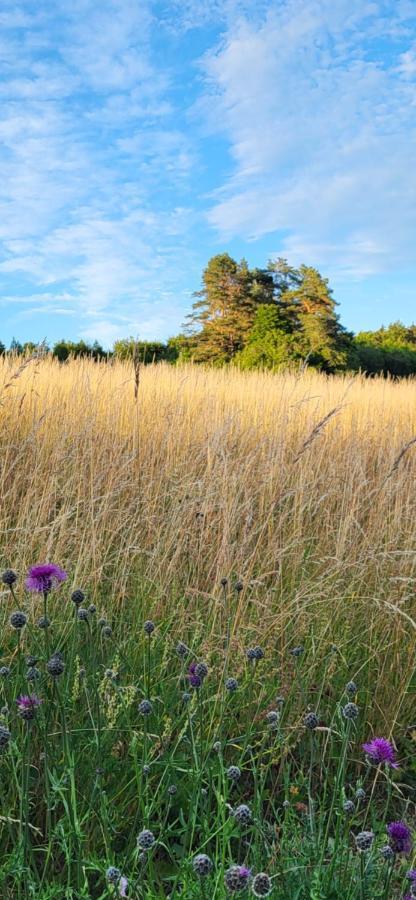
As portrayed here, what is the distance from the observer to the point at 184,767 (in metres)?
1.73

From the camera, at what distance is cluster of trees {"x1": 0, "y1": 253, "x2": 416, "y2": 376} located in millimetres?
12320

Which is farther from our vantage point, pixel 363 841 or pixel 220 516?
pixel 220 516

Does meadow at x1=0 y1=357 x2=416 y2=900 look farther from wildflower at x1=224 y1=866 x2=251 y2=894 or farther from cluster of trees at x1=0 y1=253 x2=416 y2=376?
cluster of trees at x1=0 y1=253 x2=416 y2=376

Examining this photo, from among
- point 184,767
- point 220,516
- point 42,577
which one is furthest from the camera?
point 220,516

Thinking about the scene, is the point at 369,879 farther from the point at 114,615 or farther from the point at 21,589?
the point at 21,589

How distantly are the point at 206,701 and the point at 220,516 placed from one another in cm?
172

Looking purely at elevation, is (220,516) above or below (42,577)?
below

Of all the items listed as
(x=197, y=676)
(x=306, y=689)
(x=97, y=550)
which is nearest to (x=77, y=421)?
(x=97, y=550)

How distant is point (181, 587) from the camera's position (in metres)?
2.74

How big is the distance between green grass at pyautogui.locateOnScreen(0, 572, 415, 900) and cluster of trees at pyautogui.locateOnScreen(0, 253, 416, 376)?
28.5 feet

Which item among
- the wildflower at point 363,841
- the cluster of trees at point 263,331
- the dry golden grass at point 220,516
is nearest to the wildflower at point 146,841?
the wildflower at point 363,841

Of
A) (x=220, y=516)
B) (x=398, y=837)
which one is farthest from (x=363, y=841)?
(x=220, y=516)

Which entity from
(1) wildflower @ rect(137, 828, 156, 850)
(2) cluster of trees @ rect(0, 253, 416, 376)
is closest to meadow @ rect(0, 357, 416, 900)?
(1) wildflower @ rect(137, 828, 156, 850)

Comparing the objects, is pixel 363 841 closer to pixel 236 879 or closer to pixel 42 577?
pixel 236 879
